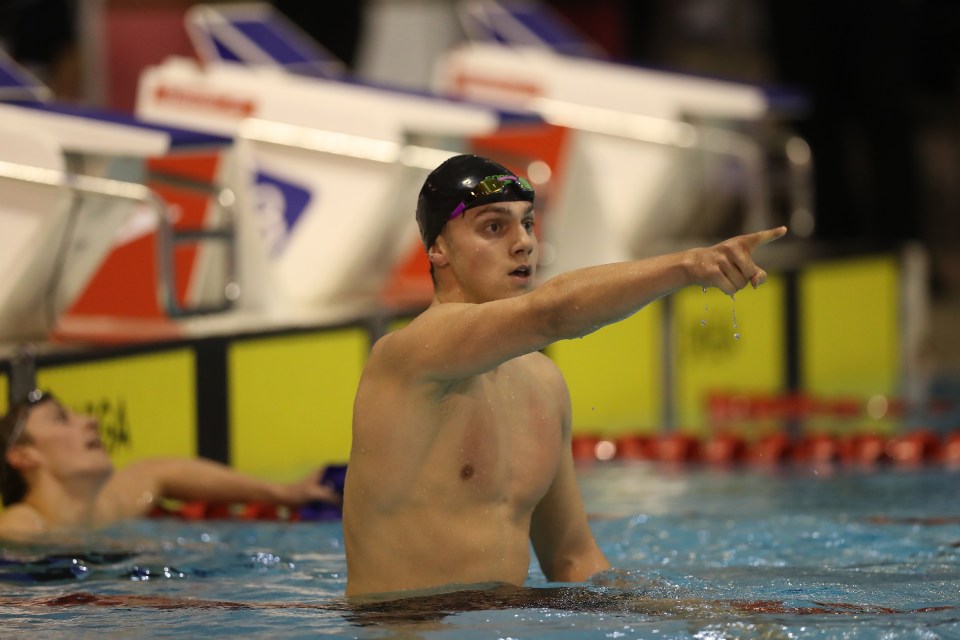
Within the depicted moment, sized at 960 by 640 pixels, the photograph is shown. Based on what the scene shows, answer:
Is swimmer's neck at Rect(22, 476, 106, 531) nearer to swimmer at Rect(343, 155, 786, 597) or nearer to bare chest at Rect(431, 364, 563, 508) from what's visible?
swimmer at Rect(343, 155, 786, 597)

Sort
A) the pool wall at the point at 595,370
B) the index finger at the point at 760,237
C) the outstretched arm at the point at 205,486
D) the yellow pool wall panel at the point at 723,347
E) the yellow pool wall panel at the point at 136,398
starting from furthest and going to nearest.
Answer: the yellow pool wall panel at the point at 723,347 < the pool wall at the point at 595,370 < the yellow pool wall panel at the point at 136,398 < the outstretched arm at the point at 205,486 < the index finger at the point at 760,237

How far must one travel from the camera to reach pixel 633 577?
3.49 metres

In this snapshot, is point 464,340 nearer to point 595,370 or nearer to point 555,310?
point 555,310

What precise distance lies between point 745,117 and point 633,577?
227 inches

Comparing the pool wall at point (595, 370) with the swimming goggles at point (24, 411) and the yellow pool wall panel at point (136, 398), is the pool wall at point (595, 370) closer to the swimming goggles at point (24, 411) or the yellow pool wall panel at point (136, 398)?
the yellow pool wall panel at point (136, 398)

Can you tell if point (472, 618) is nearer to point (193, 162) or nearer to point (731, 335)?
point (193, 162)

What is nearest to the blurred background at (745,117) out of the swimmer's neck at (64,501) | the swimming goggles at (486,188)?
the swimmer's neck at (64,501)

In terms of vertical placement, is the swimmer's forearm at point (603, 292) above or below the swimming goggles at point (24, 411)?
above

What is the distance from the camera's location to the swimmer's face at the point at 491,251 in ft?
10.3

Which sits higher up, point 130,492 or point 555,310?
point 555,310

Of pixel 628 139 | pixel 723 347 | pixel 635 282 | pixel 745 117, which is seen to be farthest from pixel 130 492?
pixel 745 117

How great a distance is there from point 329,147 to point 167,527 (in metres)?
2.77

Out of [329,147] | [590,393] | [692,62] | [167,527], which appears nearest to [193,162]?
[329,147]

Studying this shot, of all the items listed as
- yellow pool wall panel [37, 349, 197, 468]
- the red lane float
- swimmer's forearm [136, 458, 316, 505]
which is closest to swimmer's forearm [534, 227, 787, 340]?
swimmer's forearm [136, 458, 316, 505]
